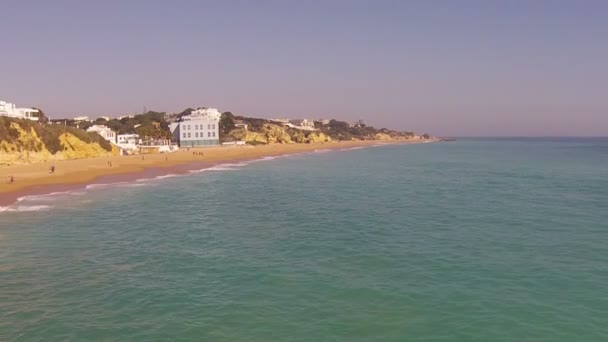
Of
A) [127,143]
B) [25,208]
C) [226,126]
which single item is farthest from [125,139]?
[25,208]

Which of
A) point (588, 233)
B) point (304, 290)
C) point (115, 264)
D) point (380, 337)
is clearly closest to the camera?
point (380, 337)

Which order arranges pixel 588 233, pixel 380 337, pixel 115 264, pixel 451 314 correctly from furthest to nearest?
pixel 588 233 < pixel 115 264 < pixel 451 314 < pixel 380 337

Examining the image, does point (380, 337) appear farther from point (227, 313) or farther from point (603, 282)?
point (603, 282)

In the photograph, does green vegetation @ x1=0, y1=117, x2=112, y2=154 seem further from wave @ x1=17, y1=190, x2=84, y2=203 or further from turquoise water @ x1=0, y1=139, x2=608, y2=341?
turquoise water @ x1=0, y1=139, x2=608, y2=341

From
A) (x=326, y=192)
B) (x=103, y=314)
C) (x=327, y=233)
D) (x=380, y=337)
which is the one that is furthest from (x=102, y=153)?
(x=380, y=337)

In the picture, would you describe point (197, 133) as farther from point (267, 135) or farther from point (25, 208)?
point (25, 208)
